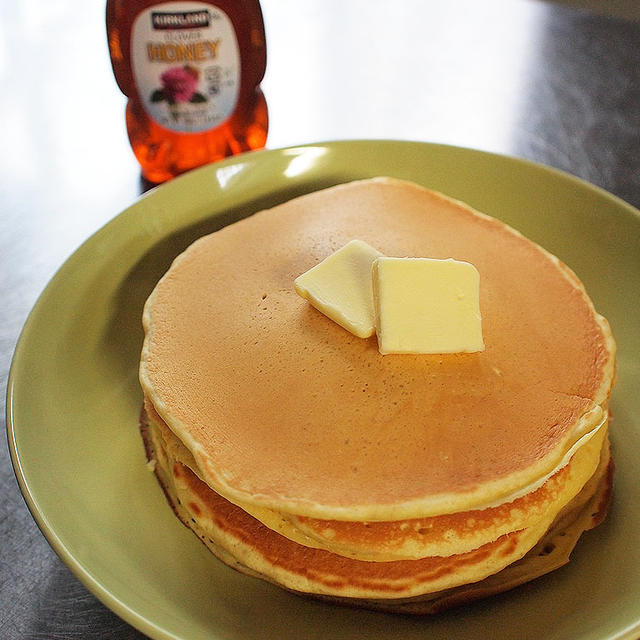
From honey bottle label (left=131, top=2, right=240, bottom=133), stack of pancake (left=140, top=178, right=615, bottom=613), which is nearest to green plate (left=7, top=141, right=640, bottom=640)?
stack of pancake (left=140, top=178, right=615, bottom=613)

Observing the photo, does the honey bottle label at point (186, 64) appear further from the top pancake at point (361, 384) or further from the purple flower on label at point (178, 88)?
the top pancake at point (361, 384)

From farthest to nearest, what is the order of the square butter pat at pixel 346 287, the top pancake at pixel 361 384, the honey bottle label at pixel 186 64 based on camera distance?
the honey bottle label at pixel 186 64
the square butter pat at pixel 346 287
the top pancake at pixel 361 384

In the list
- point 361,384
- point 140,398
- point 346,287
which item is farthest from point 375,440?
point 140,398

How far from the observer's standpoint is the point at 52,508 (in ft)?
2.68

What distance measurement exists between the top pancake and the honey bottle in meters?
0.44

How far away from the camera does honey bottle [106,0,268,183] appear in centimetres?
129

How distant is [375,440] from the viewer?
811 mm

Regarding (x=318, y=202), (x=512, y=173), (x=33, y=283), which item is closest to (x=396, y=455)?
(x=318, y=202)

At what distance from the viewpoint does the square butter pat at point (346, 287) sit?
89 cm

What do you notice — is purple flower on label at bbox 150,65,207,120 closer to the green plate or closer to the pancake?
the green plate

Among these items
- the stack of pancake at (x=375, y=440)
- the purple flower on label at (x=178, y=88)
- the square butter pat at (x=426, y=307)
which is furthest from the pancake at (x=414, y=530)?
the purple flower on label at (x=178, y=88)

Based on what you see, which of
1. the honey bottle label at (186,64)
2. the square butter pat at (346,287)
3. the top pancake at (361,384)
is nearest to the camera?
the top pancake at (361,384)

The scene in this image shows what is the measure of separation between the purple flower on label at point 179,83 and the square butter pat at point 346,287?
0.59 metres

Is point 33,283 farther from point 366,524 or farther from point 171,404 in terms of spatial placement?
point 366,524
